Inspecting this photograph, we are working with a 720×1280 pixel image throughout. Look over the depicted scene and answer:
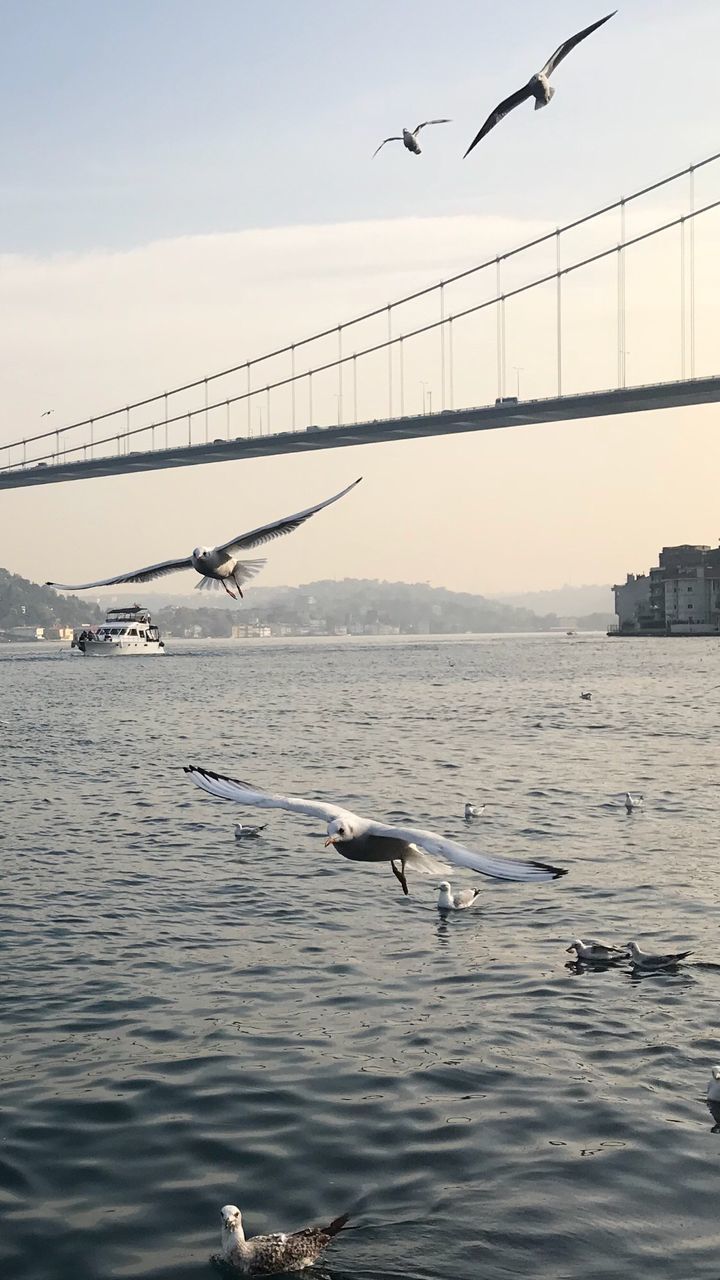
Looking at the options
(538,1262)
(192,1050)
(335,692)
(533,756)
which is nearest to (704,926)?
(192,1050)

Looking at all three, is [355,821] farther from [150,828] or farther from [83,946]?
[150,828]

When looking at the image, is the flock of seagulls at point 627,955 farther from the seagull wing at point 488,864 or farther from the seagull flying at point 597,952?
the seagull wing at point 488,864

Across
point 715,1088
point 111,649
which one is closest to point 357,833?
point 715,1088

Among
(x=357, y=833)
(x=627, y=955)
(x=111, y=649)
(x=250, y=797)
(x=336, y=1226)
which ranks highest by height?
(x=250, y=797)

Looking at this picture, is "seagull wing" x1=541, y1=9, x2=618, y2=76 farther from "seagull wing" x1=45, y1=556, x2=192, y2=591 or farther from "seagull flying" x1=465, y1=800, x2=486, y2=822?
"seagull flying" x1=465, y1=800, x2=486, y2=822

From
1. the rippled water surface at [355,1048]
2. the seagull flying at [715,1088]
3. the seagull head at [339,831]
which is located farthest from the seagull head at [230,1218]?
the seagull flying at [715,1088]

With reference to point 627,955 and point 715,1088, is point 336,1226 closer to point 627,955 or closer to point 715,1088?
point 715,1088
